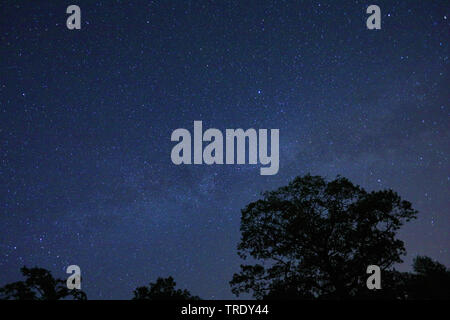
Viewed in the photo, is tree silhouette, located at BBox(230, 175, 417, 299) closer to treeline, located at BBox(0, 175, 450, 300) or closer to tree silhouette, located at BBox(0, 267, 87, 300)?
treeline, located at BBox(0, 175, 450, 300)

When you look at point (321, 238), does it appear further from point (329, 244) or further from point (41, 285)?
point (41, 285)

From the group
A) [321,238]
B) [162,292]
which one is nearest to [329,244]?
[321,238]

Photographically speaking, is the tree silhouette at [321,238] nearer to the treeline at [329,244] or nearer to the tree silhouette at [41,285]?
the treeline at [329,244]

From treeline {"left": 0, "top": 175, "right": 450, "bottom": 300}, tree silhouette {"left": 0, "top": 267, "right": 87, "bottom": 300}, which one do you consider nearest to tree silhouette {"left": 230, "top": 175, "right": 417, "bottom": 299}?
treeline {"left": 0, "top": 175, "right": 450, "bottom": 300}

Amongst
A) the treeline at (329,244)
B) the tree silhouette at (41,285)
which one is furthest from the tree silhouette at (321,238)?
the tree silhouette at (41,285)

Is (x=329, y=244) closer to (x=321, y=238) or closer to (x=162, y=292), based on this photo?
(x=321, y=238)
